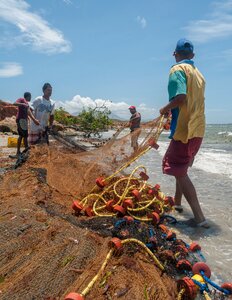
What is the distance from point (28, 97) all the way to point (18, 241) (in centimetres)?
756

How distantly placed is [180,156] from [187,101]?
0.77 meters

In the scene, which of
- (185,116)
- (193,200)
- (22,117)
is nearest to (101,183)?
(193,200)

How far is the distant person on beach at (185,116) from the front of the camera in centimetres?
434

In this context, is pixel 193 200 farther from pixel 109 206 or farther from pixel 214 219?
pixel 109 206

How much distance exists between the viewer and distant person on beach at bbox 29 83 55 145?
8.30m

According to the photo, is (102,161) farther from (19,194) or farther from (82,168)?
(19,194)

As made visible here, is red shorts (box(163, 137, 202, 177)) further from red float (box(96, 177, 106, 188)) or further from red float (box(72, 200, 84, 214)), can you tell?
red float (box(72, 200, 84, 214))

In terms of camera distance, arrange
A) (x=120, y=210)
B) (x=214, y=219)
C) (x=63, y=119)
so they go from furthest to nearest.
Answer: (x=63, y=119)
(x=214, y=219)
(x=120, y=210)

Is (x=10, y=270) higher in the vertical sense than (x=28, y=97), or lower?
lower

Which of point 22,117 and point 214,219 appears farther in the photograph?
point 22,117

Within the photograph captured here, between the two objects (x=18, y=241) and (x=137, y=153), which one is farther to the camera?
(x=137, y=153)

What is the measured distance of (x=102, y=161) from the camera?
18.4 feet

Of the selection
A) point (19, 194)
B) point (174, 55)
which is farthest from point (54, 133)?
point (174, 55)

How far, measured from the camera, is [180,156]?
4.62 m
